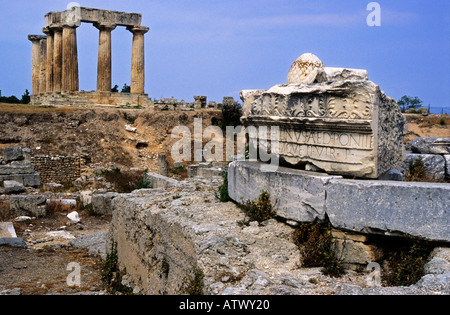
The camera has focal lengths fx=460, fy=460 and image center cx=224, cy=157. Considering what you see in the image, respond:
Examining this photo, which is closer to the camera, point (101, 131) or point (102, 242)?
point (102, 242)

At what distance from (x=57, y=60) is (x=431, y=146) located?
2404 cm

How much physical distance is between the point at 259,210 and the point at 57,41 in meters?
25.6

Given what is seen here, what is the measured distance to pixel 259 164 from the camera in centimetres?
520

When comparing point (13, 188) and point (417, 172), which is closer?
point (417, 172)

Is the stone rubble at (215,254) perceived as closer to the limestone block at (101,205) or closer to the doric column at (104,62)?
the limestone block at (101,205)

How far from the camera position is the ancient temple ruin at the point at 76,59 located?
26031 millimetres

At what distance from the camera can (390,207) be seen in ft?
12.6

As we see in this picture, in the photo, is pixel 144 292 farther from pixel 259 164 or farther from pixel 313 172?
pixel 313 172

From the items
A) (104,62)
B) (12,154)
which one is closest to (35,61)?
(104,62)

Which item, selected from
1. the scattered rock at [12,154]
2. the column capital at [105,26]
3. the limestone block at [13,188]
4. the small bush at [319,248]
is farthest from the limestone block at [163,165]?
the small bush at [319,248]

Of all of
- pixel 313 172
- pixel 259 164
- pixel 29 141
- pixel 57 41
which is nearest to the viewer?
pixel 313 172

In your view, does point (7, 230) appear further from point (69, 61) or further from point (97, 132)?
point (69, 61)

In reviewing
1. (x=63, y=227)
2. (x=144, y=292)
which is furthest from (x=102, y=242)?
(x=144, y=292)

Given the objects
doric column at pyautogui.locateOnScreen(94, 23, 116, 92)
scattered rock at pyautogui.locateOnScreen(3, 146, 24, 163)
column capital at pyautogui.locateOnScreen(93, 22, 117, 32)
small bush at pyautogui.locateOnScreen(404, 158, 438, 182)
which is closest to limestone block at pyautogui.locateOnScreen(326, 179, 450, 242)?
small bush at pyautogui.locateOnScreen(404, 158, 438, 182)
